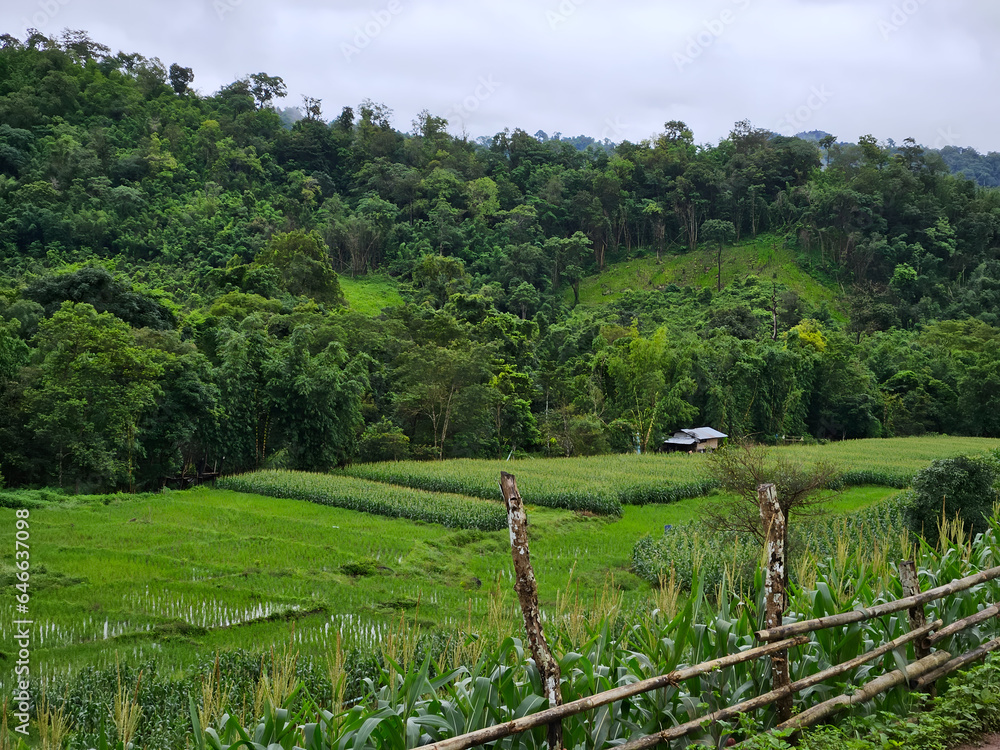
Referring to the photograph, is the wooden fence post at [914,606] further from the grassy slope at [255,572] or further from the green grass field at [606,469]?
the green grass field at [606,469]

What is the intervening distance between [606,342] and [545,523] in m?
21.2

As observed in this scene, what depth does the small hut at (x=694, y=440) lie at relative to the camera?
32.0 meters

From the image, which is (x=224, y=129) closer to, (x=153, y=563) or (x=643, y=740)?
(x=153, y=563)

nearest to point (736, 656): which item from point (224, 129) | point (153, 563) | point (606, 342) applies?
point (153, 563)

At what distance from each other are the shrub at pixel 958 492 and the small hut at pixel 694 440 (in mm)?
18435

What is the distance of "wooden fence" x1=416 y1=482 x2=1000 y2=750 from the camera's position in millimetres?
3221

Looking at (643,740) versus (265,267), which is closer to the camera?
(643,740)

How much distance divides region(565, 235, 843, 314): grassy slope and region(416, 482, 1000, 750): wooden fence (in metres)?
50.5

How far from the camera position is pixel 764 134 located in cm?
6656

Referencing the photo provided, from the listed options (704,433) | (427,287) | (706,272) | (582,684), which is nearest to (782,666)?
(582,684)

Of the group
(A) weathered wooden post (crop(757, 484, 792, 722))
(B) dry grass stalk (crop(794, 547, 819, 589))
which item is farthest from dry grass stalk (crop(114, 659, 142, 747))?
(B) dry grass stalk (crop(794, 547, 819, 589))

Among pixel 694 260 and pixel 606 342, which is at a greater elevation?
pixel 694 260

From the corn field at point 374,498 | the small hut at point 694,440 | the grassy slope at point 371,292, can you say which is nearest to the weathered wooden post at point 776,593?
the corn field at point 374,498

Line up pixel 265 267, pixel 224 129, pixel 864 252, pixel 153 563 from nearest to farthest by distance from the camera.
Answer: pixel 153 563
pixel 265 267
pixel 864 252
pixel 224 129
